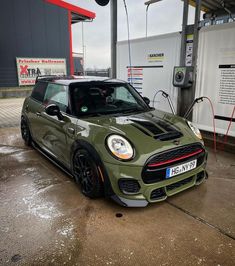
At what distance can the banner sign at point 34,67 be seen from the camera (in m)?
11.7

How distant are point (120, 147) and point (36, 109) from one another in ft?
6.91

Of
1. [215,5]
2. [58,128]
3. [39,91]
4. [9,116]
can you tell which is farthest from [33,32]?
[58,128]

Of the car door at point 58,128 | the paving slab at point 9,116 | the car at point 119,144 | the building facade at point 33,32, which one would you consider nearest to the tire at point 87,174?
the car at point 119,144

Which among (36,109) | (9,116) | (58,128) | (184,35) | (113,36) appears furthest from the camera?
(9,116)

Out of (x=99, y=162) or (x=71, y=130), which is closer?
(x=99, y=162)

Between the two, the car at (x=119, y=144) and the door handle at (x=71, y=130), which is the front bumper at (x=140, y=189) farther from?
the door handle at (x=71, y=130)

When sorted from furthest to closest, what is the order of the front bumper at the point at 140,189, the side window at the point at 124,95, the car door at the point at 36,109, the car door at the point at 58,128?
the car door at the point at 36,109, the side window at the point at 124,95, the car door at the point at 58,128, the front bumper at the point at 140,189

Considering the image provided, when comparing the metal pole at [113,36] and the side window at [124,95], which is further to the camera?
the metal pole at [113,36]

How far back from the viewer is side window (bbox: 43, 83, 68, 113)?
2956mm

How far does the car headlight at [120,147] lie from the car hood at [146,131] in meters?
0.05

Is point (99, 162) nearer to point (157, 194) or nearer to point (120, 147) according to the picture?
point (120, 147)

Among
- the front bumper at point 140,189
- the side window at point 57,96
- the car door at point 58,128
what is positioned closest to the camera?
the front bumper at point 140,189

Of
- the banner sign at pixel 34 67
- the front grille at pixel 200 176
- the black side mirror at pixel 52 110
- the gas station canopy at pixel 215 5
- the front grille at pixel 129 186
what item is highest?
the gas station canopy at pixel 215 5

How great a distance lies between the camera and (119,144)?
225 cm
